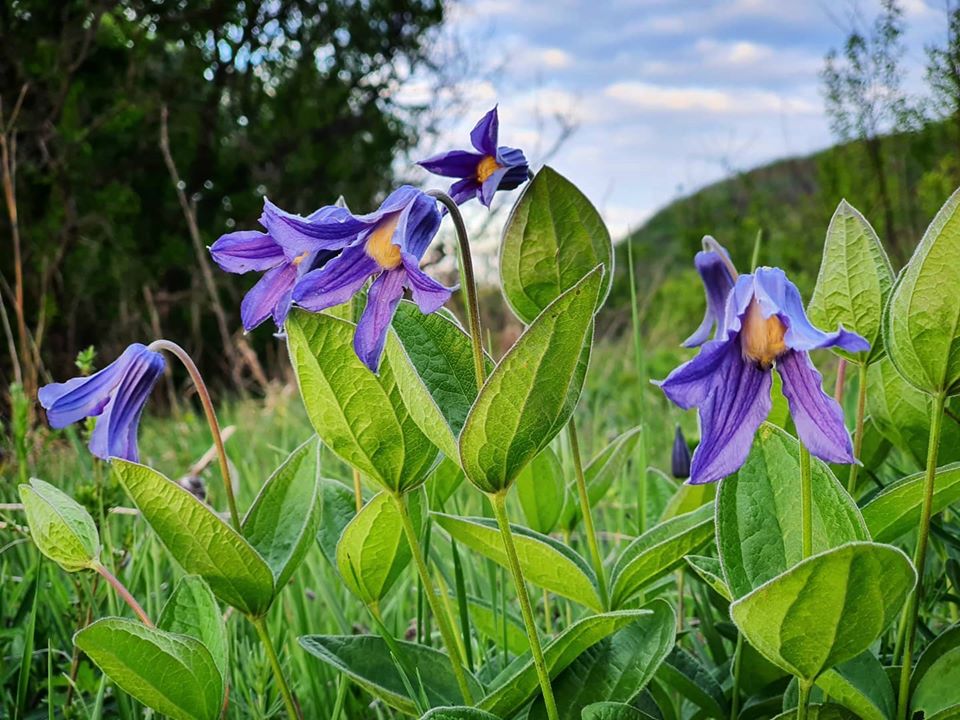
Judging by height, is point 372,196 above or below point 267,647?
above

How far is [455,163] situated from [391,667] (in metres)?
0.56

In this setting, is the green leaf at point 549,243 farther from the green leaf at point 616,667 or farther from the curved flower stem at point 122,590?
the curved flower stem at point 122,590

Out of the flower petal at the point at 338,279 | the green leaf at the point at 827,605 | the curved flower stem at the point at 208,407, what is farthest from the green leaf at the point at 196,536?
the green leaf at the point at 827,605

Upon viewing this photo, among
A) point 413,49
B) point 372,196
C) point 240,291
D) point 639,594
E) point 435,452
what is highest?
point 413,49

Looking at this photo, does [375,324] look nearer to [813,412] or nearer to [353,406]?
[353,406]

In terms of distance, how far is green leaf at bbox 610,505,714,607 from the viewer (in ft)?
3.31

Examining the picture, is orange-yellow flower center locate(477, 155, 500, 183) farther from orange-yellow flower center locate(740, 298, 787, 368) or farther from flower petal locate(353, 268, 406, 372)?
orange-yellow flower center locate(740, 298, 787, 368)

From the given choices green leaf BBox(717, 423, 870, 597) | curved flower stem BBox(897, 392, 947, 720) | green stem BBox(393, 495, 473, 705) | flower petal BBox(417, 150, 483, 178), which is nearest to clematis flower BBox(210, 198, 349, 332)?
flower petal BBox(417, 150, 483, 178)

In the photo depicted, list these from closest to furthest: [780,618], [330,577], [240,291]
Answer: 1. [780,618]
2. [330,577]
3. [240,291]

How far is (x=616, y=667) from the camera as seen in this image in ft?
3.42

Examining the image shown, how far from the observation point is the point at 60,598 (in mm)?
1711

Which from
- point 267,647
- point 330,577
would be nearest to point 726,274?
point 267,647

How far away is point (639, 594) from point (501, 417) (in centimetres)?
41

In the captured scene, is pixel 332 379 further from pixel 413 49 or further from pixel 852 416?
pixel 413 49
